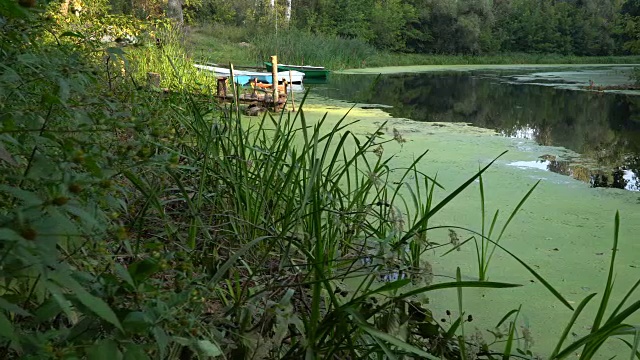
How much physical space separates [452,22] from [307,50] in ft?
28.6

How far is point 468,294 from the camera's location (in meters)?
1.83

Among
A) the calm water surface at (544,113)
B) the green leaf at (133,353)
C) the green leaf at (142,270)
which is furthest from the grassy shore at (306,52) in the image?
the green leaf at (133,353)

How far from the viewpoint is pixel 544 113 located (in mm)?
6879

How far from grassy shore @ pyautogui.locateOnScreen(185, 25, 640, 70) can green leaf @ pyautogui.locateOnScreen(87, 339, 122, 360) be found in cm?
909

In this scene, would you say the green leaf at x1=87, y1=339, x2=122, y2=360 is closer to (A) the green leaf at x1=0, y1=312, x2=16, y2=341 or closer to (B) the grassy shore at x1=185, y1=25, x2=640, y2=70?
(A) the green leaf at x1=0, y1=312, x2=16, y2=341

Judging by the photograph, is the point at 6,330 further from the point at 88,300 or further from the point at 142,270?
the point at 142,270

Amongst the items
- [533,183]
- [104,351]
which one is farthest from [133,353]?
[533,183]

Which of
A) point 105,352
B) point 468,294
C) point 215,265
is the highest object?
point 105,352

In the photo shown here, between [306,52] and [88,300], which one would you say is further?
[306,52]

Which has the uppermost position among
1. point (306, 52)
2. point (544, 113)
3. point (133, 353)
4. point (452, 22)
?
point (452, 22)

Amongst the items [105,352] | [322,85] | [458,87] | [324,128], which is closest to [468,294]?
[105,352]

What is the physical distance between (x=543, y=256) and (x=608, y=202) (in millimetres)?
967

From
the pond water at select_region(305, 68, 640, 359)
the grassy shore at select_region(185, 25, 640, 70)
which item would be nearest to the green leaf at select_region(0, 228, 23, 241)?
the pond water at select_region(305, 68, 640, 359)

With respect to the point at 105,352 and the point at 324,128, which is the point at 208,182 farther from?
the point at 324,128
